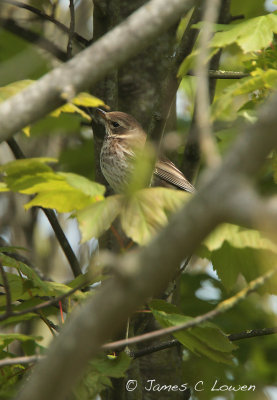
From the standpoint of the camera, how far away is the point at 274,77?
10.7 ft

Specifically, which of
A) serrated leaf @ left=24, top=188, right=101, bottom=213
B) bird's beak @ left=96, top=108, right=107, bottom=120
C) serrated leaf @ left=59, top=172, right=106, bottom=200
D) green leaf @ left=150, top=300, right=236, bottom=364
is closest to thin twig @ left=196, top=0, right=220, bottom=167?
serrated leaf @ left=59, top=172, right=106, bottom=200

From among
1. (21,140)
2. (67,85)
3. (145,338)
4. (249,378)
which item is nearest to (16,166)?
(67,85)

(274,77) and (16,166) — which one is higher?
(274,77)

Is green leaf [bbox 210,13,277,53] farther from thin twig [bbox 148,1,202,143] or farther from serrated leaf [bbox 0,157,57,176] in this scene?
serrated leaf [bbox 0,157,57,176]

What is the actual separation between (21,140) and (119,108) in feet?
7.03

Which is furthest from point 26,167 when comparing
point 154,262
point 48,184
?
point 154,262

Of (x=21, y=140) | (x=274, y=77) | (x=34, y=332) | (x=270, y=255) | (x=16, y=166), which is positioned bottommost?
(x=34, y=332)

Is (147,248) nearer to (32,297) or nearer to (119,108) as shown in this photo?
(32,297)

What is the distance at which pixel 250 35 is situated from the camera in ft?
12.1

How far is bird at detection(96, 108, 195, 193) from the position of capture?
5.97 meters

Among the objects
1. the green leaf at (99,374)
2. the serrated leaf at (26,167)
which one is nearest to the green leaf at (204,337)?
the green leaf at (99,374)

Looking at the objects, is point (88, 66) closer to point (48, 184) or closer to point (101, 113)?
point (48, 184)

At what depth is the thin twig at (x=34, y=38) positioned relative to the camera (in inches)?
210

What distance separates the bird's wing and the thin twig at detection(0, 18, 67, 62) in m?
1.37
